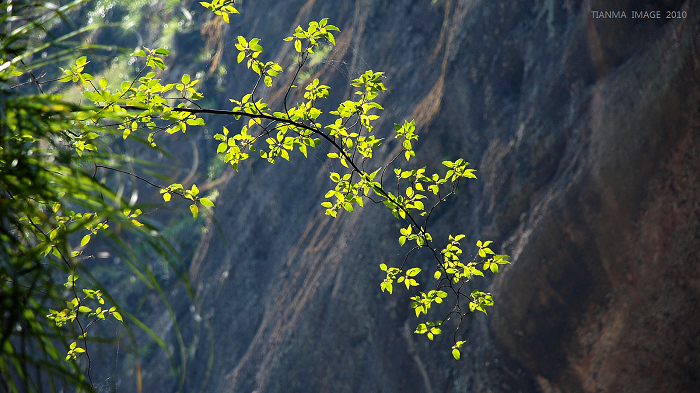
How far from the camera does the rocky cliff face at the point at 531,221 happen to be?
5.73 meters

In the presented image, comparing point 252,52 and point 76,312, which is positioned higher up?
point 252,52

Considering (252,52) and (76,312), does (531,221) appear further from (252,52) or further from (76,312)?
(76,312)

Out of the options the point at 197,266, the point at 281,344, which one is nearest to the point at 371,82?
the point at 281,344

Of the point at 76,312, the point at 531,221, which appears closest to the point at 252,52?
the point at 76,312

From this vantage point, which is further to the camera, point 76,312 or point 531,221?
point 531,221

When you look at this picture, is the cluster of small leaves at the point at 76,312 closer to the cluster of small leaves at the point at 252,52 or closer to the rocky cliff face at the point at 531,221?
the rocky cliff face at the point at 531,221

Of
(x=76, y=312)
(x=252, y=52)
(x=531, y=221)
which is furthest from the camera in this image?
(x=531, y=221)

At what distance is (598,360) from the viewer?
19.9ft

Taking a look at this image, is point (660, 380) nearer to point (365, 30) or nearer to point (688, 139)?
point (688, 139)

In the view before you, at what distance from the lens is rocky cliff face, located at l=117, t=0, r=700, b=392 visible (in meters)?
5.73

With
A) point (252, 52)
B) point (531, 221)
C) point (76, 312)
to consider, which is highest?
point (531, 221)

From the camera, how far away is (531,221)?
696cm

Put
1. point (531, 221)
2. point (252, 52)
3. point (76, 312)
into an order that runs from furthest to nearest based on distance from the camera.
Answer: point (531, 221) < point (252, 52) < point (76, 312)

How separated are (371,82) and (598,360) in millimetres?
4676
